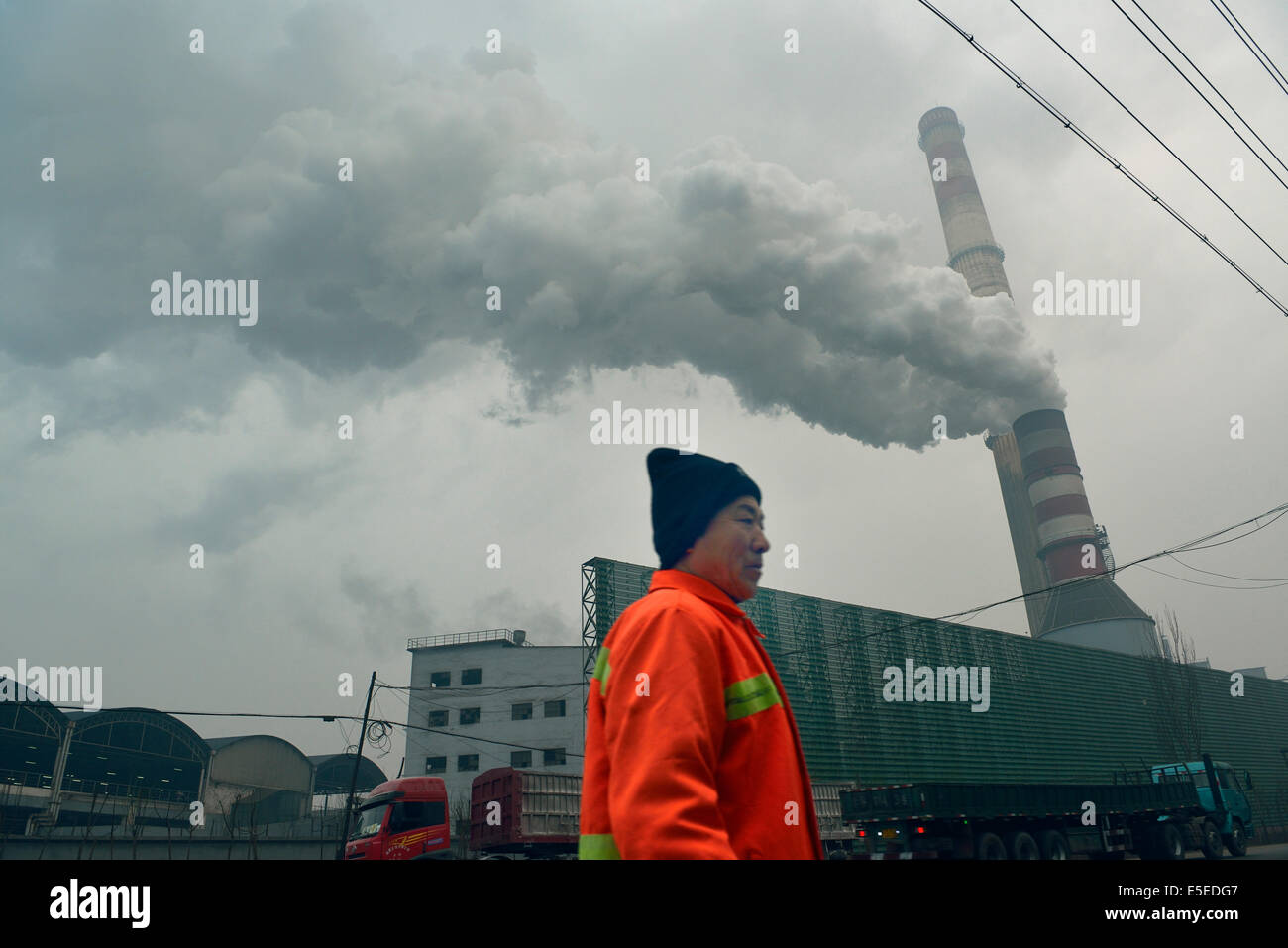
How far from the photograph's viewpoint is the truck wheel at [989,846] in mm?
14031

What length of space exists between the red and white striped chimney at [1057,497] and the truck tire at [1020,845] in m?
34.1

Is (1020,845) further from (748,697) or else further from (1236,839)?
(748,697)

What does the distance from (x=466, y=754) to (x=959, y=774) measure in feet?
72.2

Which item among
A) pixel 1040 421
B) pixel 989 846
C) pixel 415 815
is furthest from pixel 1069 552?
pixel 415 815

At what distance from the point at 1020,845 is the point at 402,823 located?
42.9 ft

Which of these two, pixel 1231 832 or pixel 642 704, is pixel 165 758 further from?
pixel 642 704

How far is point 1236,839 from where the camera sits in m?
19.4

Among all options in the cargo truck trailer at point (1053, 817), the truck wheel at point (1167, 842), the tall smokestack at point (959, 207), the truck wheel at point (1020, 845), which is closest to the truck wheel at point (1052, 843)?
the cargo truck trailer at point (1053, 817)

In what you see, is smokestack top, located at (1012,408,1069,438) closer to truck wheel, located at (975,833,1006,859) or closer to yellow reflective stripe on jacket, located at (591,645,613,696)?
truck wheel, located at (975,833,1006,859)

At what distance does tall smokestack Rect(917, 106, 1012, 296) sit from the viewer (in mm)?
55750

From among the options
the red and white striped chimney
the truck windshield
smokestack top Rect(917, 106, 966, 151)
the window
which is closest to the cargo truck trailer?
the window
